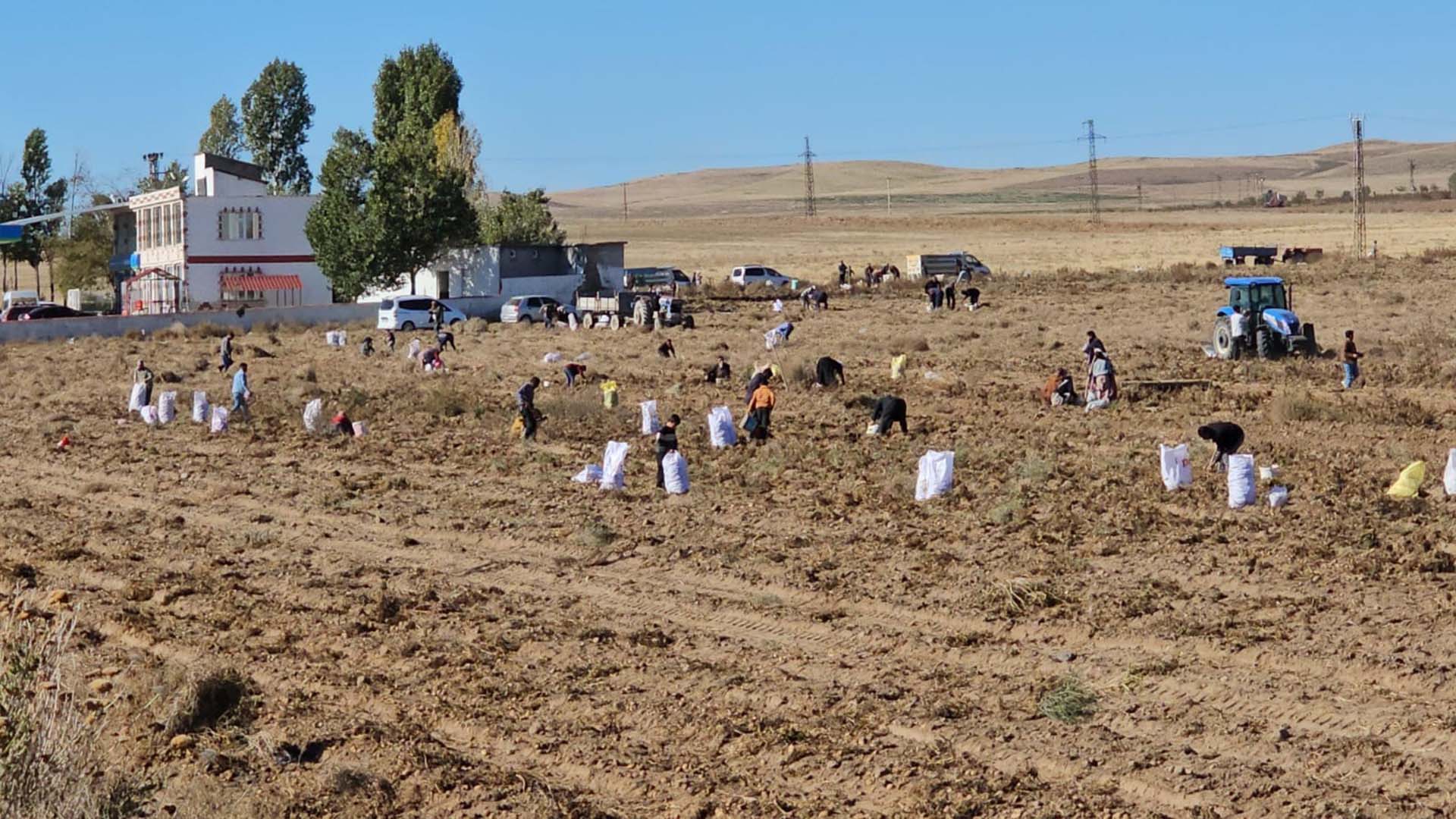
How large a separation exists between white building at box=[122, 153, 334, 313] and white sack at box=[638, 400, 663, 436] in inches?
1433

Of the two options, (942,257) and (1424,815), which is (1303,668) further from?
(942,257)

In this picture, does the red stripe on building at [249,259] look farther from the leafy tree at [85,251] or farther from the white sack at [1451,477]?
the white sack at [1451,477]

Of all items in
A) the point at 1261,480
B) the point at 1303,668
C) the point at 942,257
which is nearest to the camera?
the point at 1303,668

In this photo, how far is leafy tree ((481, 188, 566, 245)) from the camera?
212 ft

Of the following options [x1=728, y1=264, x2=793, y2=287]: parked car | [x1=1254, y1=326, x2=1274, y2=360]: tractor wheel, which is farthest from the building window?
[x1=1254, y1=326, x2=1274, y2=360]: tractor wheel

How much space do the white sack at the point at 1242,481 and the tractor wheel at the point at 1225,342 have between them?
577 inches

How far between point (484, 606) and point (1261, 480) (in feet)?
26.2

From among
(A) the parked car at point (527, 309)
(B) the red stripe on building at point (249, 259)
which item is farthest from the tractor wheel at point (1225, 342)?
(B) the red stripe on building at point (249, 259)

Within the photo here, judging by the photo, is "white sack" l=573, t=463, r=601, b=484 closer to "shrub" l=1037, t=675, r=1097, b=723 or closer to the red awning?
"shrub" l=1037, t=675, r=1097, b=723

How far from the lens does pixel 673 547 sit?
640 inches

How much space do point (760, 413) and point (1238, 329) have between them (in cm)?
1222

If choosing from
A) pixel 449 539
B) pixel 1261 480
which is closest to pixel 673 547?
Result: pixel 449 539

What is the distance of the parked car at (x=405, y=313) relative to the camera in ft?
150

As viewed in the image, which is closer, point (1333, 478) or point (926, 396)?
point (1333, 478)
